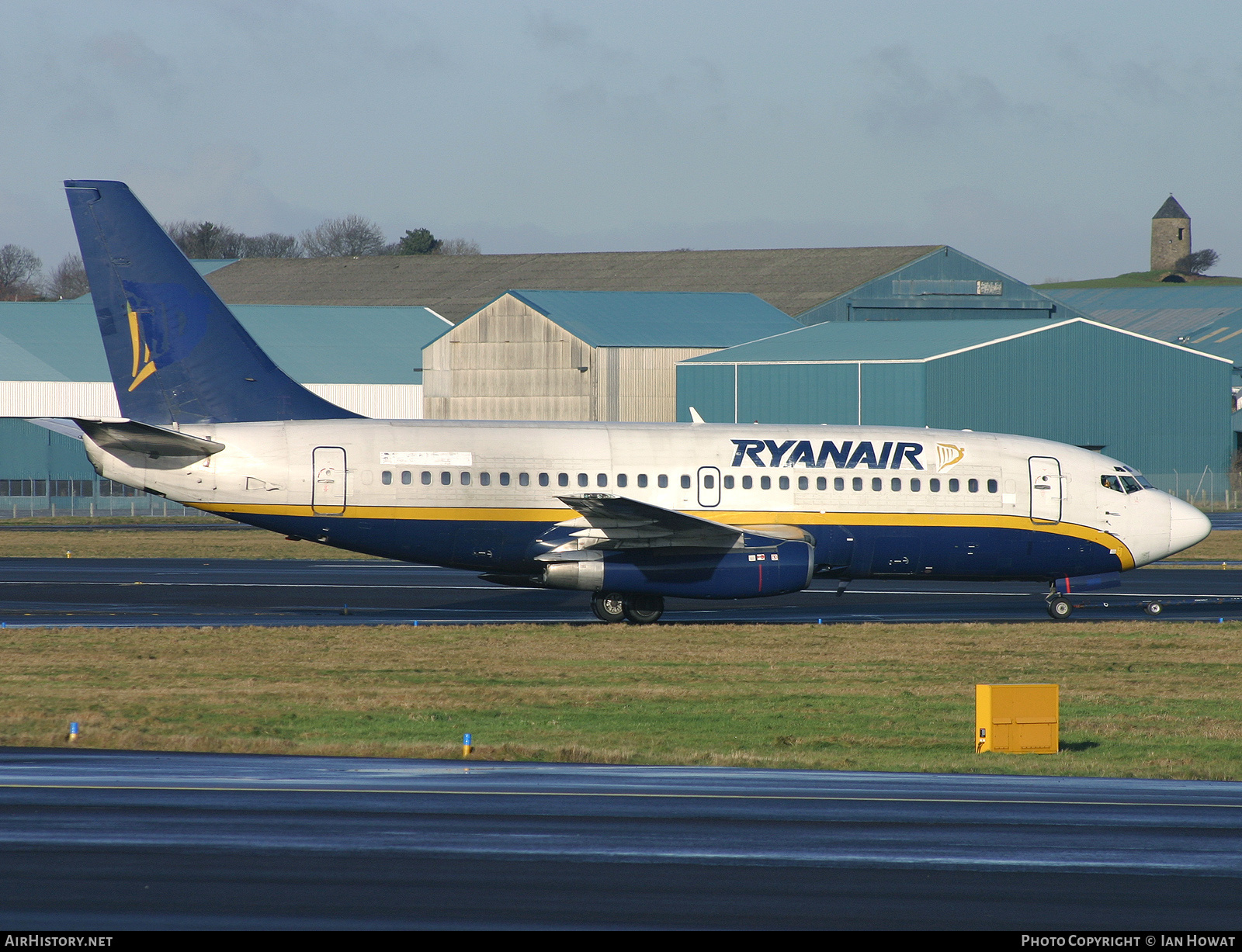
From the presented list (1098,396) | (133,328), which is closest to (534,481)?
(133,328)

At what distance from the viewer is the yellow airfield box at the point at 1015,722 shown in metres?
17.4

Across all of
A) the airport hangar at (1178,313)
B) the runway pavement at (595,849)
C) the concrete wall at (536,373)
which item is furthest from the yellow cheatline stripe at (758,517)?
the airport hangar at (1178,313)

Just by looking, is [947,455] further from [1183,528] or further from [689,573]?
[689,573]

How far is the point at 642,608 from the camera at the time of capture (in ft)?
101

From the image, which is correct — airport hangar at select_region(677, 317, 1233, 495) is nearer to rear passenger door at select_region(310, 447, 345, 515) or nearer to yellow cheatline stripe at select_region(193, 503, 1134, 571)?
yellow cheatline stripe at select_region(193, 503, 1134, 571)

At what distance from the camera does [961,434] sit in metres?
32.8

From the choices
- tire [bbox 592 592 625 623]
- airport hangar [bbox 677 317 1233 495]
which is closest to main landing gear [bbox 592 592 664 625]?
tire [bbox 592 592 625 623]

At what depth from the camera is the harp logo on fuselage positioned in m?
31.3

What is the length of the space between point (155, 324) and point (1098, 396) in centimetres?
Result: 5929

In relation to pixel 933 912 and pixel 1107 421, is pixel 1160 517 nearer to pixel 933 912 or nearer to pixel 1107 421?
pixel 933 912

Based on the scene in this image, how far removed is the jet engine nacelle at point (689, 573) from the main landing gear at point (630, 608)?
40.5 inches

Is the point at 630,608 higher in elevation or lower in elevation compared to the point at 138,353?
lower

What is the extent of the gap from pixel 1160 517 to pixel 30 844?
2748cm

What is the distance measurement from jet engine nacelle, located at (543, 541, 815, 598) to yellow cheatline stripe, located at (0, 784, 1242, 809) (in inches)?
610
